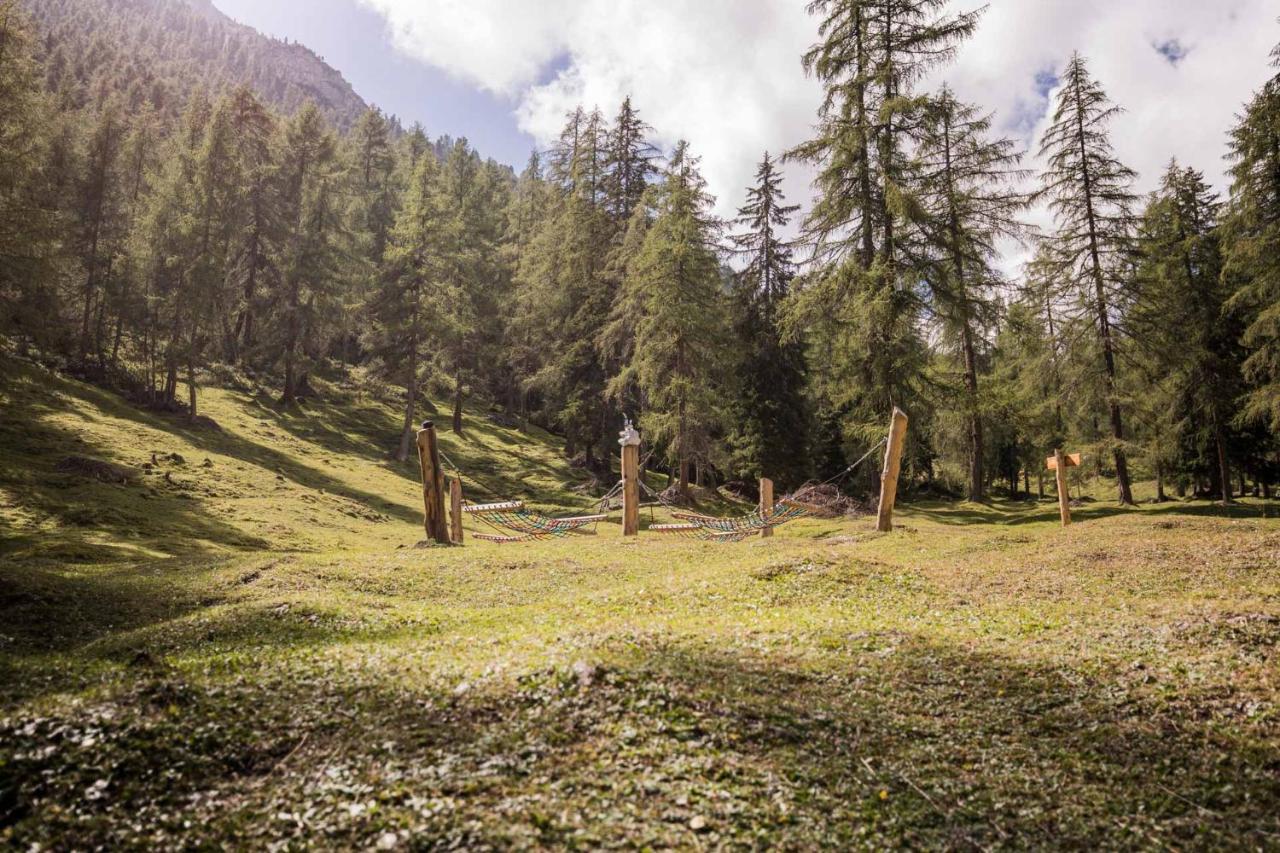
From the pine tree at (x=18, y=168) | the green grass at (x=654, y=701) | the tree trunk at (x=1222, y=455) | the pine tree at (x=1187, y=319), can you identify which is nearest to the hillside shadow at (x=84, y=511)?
the green grass at (x=654, y=701)

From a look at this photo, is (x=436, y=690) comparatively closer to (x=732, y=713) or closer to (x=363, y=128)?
(x=732, y=713)

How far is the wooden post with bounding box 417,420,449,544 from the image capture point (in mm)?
15789

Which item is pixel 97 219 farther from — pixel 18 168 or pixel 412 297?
pixel 18 168

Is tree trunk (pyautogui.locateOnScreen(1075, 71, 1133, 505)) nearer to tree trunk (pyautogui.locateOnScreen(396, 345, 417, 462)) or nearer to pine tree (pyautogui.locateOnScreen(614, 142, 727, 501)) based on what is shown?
pine tree (pyautogui.locateOnScreen(614, 142, 727, 501))

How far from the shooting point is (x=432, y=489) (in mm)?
15977

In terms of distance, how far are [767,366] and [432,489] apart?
2138cm

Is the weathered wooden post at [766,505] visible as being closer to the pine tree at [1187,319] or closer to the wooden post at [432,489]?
the wooden post at [432,489]

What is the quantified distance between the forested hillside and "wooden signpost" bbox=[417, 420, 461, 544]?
11320 mm

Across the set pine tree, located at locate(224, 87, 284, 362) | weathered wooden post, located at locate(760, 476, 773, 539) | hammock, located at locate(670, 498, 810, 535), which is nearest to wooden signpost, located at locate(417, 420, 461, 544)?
hammock, located at locate(670, 498, 810, 535)

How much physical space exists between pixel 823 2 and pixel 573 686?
79.2 ft

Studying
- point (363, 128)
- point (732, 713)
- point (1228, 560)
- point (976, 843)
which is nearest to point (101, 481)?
point (732, 713)

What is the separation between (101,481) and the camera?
19281 mm

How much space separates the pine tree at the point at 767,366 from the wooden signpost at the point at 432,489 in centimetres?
1906

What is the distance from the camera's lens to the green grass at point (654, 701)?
13.9 ft
